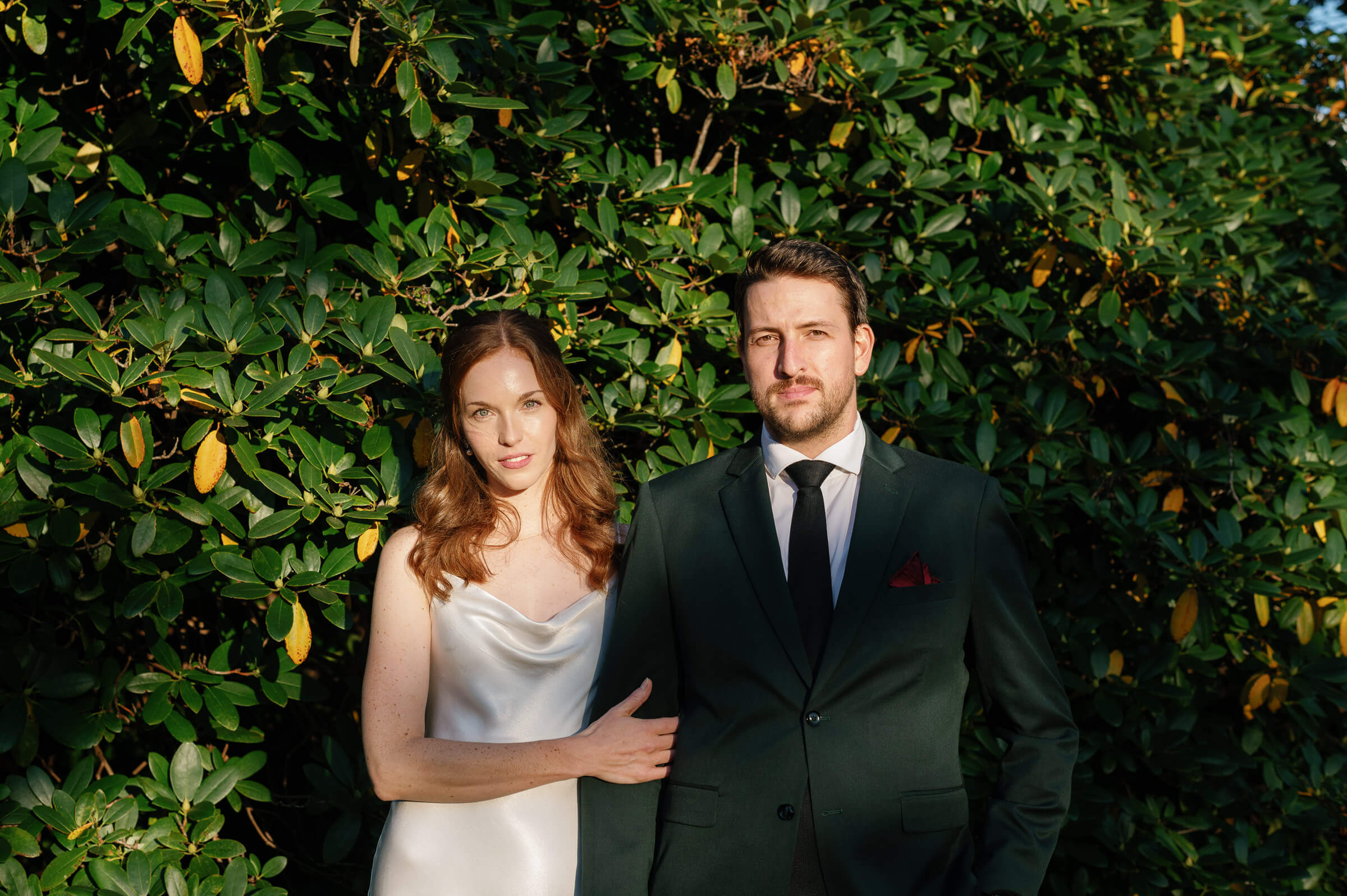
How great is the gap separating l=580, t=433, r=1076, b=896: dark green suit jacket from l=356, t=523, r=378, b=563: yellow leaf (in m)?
0.62

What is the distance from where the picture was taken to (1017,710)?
6.25 ft

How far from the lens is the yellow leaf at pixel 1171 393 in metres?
2.88

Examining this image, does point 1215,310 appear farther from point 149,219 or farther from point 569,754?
point 149,219

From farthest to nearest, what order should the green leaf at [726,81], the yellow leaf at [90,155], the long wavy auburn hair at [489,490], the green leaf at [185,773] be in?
the green leaf at [726,81], the yellow leaf at [90,155], the green leaf at [185,773], the long wavy auburn hair at [489,490]

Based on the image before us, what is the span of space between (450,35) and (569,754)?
1.75 m

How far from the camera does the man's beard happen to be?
2.02 metres

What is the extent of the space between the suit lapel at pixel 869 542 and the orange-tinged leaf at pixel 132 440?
4.94 feet

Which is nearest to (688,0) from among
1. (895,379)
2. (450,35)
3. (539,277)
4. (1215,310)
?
(450,35)

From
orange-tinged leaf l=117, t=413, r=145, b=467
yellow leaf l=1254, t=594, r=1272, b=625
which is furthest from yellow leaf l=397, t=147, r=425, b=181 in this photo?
yellow leaf l=1254, t=594, r=1272, b=625

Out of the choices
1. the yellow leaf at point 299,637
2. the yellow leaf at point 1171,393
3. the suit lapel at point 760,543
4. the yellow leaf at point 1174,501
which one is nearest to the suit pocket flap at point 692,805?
the suit lapel at point 760,543

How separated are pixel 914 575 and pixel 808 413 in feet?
1.26

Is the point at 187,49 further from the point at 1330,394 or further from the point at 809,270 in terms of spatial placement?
the point at 1330,394

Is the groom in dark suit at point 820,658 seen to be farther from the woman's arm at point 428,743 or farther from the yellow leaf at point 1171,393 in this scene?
the yellow leaf at point 1171,393

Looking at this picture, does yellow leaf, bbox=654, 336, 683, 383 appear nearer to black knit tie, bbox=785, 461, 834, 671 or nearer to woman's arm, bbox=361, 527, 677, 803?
black knit tie, bbox=785, 461, 834, 671
